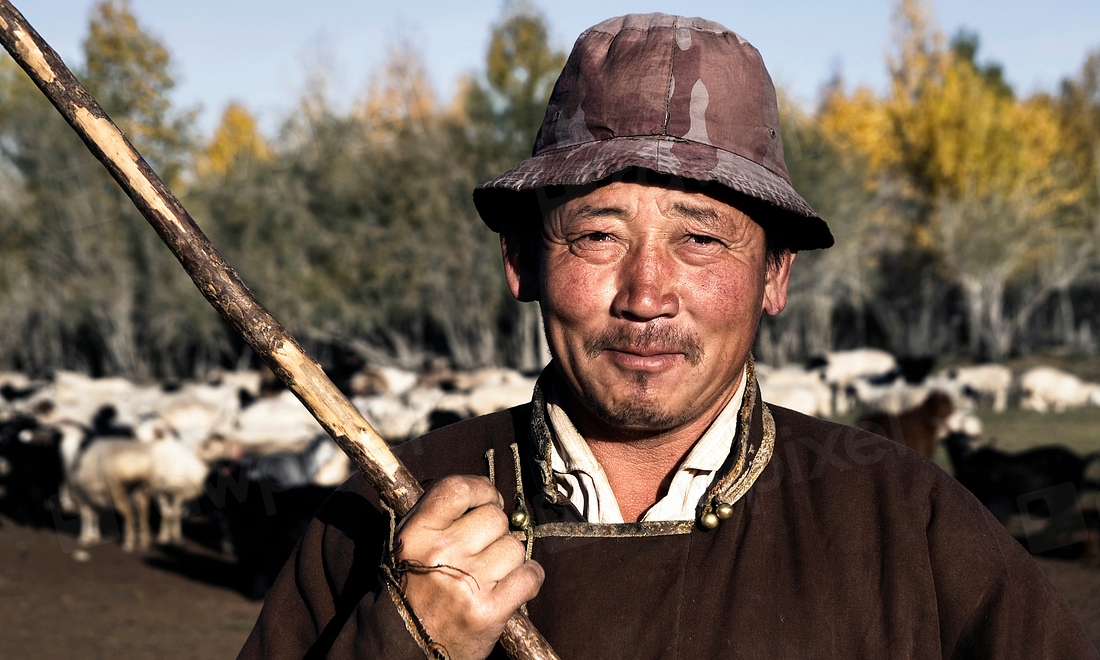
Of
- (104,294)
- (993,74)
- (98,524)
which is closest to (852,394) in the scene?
(98,524)

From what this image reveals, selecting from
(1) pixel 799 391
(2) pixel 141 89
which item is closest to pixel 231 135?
(2) pixel 141 89

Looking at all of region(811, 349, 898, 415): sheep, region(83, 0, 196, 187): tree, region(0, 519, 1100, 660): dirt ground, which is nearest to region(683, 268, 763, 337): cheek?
region(0, 519, 1100, 660): dirt ground

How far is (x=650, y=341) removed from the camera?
1.89m

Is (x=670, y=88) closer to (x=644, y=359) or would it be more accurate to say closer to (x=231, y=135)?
(x=644, y=359)

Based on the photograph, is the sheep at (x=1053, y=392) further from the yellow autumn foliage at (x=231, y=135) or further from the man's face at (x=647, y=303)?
the yellow autumn foliage at (x=231, y=135)

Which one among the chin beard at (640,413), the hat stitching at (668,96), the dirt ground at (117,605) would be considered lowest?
the dirt ground at (117,605)

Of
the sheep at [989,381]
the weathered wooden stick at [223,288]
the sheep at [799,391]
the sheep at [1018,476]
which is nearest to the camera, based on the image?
the weathered wooden stick at [223,288]

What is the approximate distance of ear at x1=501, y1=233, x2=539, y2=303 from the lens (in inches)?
87.9

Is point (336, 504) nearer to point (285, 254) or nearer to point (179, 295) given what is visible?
point (285, 254)

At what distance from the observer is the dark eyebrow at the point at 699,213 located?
6.29 feet

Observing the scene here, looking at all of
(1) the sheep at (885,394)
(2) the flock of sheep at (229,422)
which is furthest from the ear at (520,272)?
(1) the sheep at (885,394)

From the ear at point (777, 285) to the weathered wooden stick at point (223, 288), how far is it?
0.87 meters

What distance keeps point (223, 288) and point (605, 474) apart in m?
0.80

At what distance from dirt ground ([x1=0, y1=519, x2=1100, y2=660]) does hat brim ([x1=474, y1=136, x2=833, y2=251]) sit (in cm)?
697
